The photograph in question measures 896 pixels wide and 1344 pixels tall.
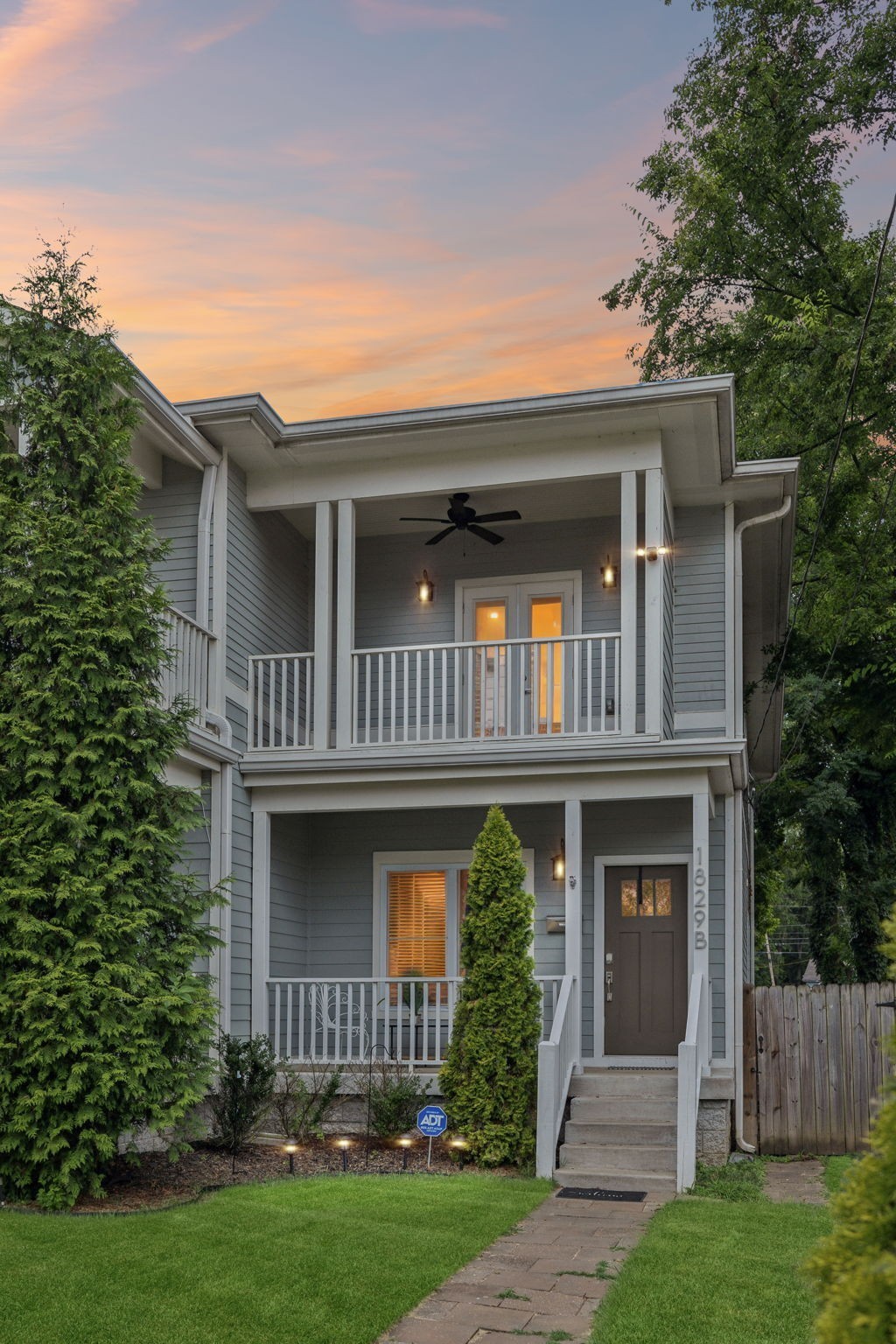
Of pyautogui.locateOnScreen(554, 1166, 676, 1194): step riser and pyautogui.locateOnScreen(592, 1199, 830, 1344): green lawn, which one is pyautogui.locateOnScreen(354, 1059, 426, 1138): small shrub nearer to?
pyautogui.locateOnScreen(554, 1166, 676, 1194): step riser

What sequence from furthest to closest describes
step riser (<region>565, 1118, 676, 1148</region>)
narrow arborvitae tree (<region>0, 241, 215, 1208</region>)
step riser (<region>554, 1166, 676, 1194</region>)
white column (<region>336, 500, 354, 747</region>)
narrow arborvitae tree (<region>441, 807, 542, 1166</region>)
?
white column (<region>336, 500, 354, 747</region>), step riser (<region>565, 1118, 676, 1148</region>), narrow arborvitae tree (<region>441, 807, 542, 1166</region>), step riser (<region>554, 1166, 676, 1194</region>), narrow arborvitae tree (<region>0, 241, 215, 1208</region>)

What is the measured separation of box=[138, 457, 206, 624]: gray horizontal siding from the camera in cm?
1195

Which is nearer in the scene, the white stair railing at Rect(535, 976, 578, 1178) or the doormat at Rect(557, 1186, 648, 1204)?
the doormat at Rect(557, 1186, 648, 1204)

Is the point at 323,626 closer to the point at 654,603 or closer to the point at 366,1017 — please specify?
the point at 654,603

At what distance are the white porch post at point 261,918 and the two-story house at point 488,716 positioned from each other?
19 millimetres

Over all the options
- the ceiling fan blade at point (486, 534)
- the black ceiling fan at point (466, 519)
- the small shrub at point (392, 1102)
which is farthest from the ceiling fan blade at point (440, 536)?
the small shrub at point (392, 1102)

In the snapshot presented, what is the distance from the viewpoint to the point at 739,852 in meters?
12.5

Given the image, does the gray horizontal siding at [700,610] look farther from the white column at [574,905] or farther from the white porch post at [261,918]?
the white porch post at [261,918]

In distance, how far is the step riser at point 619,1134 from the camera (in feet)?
33.0

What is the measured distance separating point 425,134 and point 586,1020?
982cm

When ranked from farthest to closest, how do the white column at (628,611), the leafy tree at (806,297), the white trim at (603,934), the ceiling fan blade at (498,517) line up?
the leafy tree at (806,297), the ceiling fan blade at (498,517), the white trim at (603,934), the white column at (628,611)

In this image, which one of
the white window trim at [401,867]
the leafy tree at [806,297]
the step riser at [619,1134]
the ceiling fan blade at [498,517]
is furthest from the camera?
the leafy tree at [806,297]

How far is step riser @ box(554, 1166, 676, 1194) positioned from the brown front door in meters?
2.50

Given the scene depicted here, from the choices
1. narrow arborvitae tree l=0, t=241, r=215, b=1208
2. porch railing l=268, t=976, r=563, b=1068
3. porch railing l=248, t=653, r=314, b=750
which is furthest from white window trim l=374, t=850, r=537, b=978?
narrow arborvitae tree l=0, t=241, r=215, b=1208
